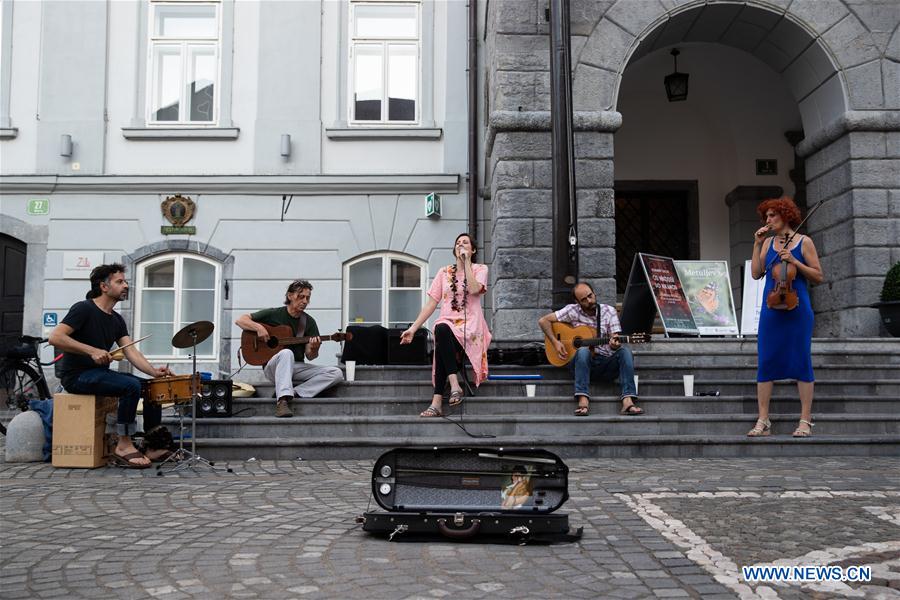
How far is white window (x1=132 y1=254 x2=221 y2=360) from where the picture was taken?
13.7 meters

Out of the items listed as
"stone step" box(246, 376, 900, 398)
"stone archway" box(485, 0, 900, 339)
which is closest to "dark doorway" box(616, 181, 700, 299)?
"stone archway" box(485, 0, 900, 339)

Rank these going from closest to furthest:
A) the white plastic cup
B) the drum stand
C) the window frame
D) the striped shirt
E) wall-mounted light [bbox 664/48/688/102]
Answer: the drum stand
the striped shirt
the white plastic cup
the window frame
wall-mounted light [bbox 664/48/688/102]

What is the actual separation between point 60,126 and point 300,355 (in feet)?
23.6

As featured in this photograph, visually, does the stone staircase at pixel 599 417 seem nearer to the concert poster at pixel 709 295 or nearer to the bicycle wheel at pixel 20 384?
the concert poster at pixel 709 295

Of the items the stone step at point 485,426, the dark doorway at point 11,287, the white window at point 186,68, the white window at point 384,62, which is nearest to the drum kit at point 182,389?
the stone step at point 485,426

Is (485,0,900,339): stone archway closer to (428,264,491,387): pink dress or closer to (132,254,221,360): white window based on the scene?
(428,264,491,387): pink dress

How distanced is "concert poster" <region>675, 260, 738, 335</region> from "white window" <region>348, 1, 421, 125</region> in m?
4.91

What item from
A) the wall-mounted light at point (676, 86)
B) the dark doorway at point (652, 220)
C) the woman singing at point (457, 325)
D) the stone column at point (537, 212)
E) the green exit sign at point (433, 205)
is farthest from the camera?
the dark doorway at point (652, 220)

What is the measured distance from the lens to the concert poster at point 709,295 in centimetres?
1145

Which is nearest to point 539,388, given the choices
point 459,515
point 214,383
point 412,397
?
point 412,397

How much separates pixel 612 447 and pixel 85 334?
14.8 ft

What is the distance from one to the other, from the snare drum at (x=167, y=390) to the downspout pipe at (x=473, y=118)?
A: 6729mm

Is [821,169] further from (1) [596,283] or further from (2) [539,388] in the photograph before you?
(2) [539,388]

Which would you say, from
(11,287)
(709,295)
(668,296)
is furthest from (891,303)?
(11,287)
